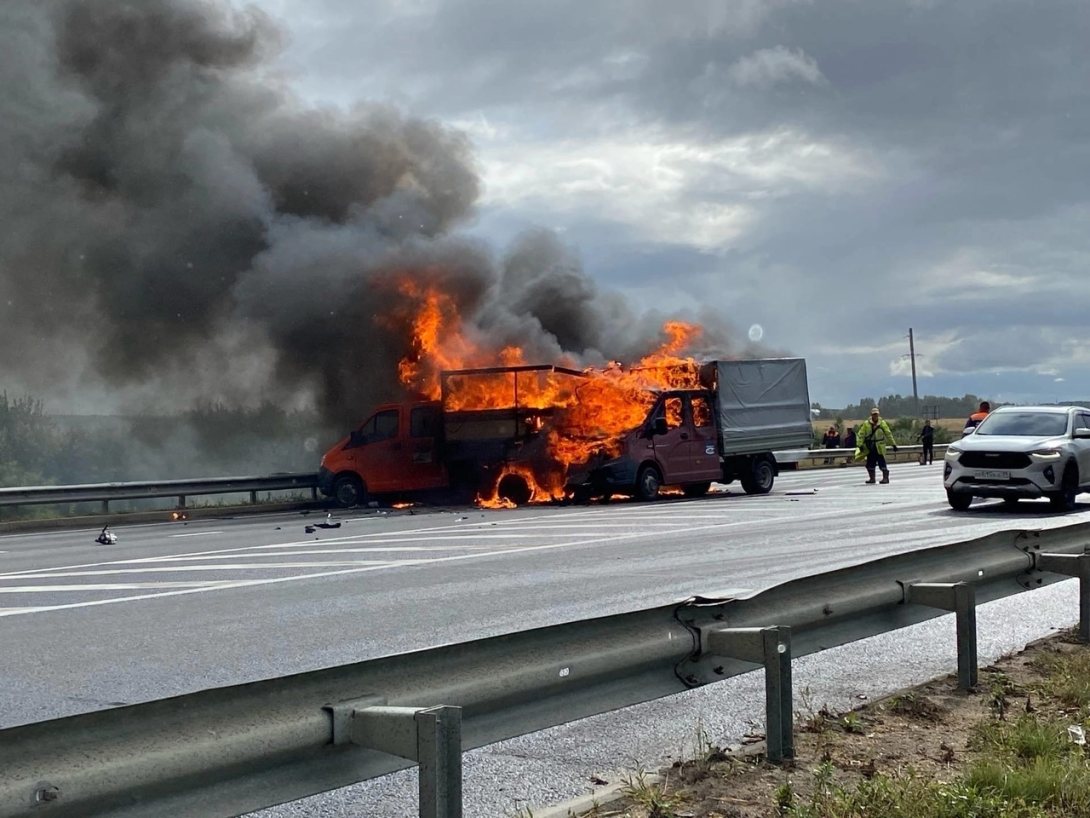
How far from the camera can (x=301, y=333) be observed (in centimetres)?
3172

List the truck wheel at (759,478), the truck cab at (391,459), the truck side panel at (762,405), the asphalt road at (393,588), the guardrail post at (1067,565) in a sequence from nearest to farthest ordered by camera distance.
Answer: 1. the asphalt road at (393,588)
2. the guardrail post at (1067,565)
3. the truck cab at (391,459)
4. the truck side panel at (762,405)
5. the truck wheel at (759,478)

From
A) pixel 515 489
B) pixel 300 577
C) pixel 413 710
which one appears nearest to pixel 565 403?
pixel 515 489

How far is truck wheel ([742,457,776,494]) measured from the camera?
24.8 metres

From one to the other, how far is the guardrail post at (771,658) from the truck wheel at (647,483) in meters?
17.6

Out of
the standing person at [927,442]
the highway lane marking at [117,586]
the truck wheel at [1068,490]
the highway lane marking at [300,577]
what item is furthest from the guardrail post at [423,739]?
the standing person at [927,442]

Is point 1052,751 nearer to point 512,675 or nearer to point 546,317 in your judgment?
point 512,675

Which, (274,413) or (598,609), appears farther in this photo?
(274,413)

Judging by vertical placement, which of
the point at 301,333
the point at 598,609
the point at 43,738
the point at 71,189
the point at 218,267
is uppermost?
the point at 71,189

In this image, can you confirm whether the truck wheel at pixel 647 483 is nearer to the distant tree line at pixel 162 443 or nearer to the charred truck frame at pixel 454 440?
the charred truck frame at pixel 454 440

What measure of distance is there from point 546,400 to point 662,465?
2.53 meters

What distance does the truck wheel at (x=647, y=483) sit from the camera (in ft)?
72.5

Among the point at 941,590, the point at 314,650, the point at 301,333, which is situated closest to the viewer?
the point at 941,590

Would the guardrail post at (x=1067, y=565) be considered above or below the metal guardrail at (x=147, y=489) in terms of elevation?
below

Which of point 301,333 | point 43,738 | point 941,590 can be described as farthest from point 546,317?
point 43,738
